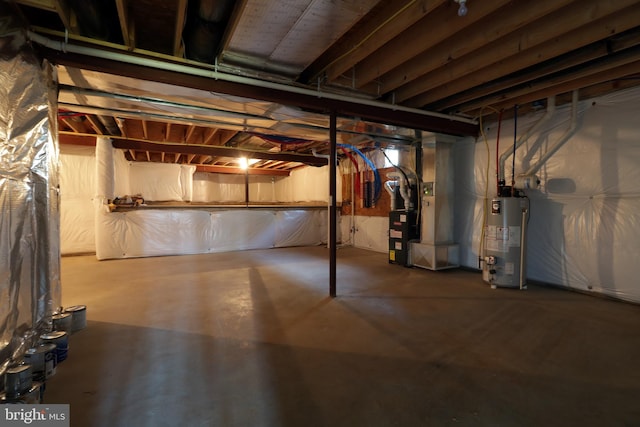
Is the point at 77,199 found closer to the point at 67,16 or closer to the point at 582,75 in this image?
the point at 67,16

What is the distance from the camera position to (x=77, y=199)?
5.69m

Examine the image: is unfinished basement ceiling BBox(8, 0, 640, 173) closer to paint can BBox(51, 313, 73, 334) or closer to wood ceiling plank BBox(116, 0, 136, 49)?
wood ceiling plank BBox(116, 0, 136, 49)

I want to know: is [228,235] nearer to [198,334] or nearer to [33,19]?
[198,334]

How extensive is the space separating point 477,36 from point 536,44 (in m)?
0.45

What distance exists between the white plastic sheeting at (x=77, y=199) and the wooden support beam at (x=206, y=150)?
110 centimetres

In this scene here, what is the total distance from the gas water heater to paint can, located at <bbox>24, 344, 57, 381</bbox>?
394cm

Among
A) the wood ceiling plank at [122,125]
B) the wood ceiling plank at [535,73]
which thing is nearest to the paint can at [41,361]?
the wood ceiling plank at [122,125]

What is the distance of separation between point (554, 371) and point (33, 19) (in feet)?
13.3

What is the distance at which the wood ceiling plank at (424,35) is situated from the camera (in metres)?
1.98

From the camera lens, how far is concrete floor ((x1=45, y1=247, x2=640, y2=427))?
1446mm

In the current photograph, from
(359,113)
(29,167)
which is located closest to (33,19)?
(29,167)

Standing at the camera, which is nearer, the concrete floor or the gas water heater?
the concrete floor

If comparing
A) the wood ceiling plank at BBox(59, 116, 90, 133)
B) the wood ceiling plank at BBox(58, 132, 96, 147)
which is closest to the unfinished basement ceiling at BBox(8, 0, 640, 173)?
the wood ceiling plank at BBox(59, 116, 90, 133)

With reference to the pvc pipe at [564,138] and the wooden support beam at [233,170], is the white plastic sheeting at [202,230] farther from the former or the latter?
the pvc pipe at [564,138]
